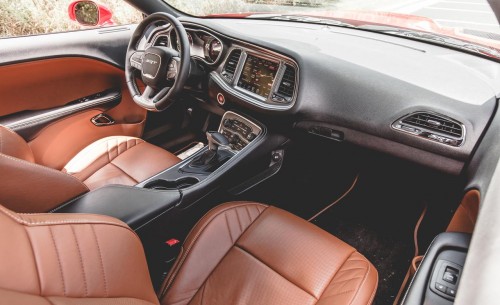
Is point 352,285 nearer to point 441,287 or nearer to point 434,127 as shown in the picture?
point 441,287

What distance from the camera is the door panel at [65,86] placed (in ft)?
5.79

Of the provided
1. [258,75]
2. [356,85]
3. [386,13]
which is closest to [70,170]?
[258,75]

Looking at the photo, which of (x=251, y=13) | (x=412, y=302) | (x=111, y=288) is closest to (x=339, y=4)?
(x=251, y=13)

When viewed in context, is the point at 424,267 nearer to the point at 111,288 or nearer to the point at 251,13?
the point at 111,288

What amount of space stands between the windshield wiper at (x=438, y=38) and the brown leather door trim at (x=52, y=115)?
1375 mm

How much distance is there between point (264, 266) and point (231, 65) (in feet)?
3.21

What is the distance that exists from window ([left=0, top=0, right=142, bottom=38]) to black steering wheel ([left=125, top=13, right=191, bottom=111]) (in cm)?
64

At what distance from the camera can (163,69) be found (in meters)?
1.65

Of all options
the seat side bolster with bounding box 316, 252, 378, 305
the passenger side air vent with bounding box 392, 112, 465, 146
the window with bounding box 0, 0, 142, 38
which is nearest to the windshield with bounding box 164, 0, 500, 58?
the window with bounding box 0, 0, 142, 38

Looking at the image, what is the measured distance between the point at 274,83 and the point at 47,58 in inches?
43.6

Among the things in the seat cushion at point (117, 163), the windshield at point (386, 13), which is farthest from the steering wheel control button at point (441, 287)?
the seat cushion at point (117, 163)

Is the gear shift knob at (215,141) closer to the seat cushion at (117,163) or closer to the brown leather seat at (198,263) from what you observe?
the seat cushion at (117,163)

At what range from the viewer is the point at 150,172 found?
1.64 m

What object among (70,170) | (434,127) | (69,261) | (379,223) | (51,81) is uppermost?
(434,127)
